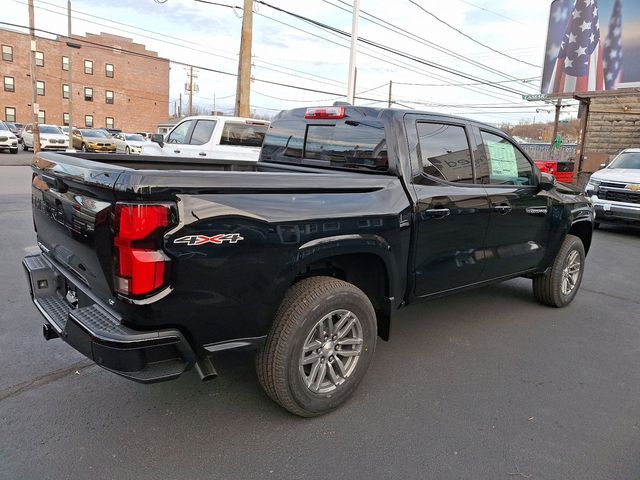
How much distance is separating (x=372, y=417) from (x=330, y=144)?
2052mm

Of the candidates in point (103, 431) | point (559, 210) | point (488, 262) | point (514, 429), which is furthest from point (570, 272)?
point (103, 431)

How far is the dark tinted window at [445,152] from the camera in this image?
3.62 m

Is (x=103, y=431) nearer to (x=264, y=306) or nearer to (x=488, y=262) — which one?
(x=264, y=306)

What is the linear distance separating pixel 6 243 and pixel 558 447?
276 inches

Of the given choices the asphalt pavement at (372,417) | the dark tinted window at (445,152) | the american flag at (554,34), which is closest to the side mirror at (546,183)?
the dark tinted window at (445,152)

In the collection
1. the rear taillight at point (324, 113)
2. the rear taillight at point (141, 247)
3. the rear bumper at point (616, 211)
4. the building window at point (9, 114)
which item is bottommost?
the rear bumper at point (616, 211)

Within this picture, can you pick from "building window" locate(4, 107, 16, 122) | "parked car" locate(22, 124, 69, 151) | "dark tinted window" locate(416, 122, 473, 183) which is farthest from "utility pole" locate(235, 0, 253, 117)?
"building window" locate(4, 107, 16, 122)

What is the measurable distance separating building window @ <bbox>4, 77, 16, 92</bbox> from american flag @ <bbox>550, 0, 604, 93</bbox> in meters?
49.4

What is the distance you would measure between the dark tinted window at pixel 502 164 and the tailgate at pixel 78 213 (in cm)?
292

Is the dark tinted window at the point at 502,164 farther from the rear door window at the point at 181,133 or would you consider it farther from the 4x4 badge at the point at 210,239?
the rear door window at the point at 181,133

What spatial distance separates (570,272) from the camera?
17.6 ft

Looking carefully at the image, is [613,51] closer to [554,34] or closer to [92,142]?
[554,34]

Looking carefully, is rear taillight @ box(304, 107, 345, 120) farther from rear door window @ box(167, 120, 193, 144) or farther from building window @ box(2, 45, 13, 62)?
building window @ box(2, 45, 13, 62)

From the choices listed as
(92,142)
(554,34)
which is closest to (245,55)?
(554,34)
